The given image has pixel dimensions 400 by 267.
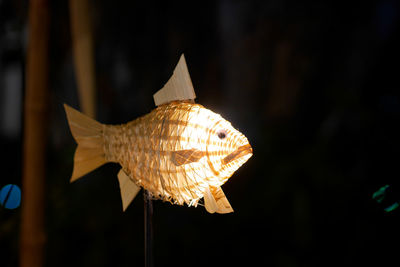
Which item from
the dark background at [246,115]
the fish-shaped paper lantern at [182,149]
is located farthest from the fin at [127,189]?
the dark background at [246,115]

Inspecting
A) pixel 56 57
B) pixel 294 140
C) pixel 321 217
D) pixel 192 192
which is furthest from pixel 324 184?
pixel 56 57

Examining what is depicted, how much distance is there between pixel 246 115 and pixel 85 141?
81 centimetres

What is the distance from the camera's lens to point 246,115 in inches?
55.1

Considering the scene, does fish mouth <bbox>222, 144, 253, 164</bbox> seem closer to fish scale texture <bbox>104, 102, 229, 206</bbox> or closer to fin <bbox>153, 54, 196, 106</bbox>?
fish scale texture <bbox>104, 102, 229, 206</bbox>

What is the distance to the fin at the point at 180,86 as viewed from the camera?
0.60 m

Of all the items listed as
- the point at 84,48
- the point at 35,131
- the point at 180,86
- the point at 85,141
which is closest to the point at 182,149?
the point at 180,86

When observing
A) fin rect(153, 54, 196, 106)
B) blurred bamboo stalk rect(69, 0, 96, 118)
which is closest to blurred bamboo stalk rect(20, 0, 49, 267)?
blurred bamboo stalk rect(69, 0, 96, 118)

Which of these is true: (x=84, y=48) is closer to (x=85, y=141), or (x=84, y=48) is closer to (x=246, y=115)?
(x=85, y=141)

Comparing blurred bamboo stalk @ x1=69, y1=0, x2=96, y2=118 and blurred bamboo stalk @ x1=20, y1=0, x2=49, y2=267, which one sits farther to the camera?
blurred bamboo stalk @ x1=69, y1=0, x2=96, y2=118

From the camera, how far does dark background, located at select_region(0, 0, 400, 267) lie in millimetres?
1169

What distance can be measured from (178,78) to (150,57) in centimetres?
80

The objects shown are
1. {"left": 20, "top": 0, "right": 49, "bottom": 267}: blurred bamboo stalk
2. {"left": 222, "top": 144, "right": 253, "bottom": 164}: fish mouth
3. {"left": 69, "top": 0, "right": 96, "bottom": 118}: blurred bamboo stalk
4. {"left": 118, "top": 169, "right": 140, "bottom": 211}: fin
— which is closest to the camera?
{"left": 222, "top": 144, "right": 253, "bottom": 164}: fish mouth

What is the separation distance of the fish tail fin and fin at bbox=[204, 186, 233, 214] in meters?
0.30

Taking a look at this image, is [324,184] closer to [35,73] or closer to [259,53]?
[259,53]
